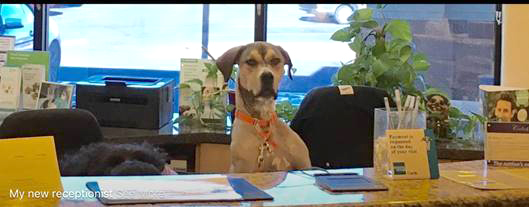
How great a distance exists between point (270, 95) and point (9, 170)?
1387mm

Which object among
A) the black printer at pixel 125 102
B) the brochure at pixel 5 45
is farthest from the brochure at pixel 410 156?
the brochure at pixel 5 45

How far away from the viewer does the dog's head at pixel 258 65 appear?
2.80 m

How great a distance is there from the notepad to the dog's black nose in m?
1.13

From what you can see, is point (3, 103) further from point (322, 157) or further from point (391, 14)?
point (391, 14)

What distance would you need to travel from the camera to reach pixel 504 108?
2004mm

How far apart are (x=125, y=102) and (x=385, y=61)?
54.4 inches

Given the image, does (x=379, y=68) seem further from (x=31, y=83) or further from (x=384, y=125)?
(x=384, y=125)

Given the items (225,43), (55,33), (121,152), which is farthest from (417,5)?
(121,152)

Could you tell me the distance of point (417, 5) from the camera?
4.47 m

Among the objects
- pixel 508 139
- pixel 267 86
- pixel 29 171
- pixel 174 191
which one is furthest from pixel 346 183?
pixel 267 86

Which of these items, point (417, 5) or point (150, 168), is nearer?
point (150, 168)

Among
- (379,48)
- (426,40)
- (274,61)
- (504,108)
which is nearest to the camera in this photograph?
(504,108)

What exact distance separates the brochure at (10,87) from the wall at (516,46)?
2.61 metres

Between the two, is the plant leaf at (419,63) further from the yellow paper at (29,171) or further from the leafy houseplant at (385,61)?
the yellow paper at (29,171)
